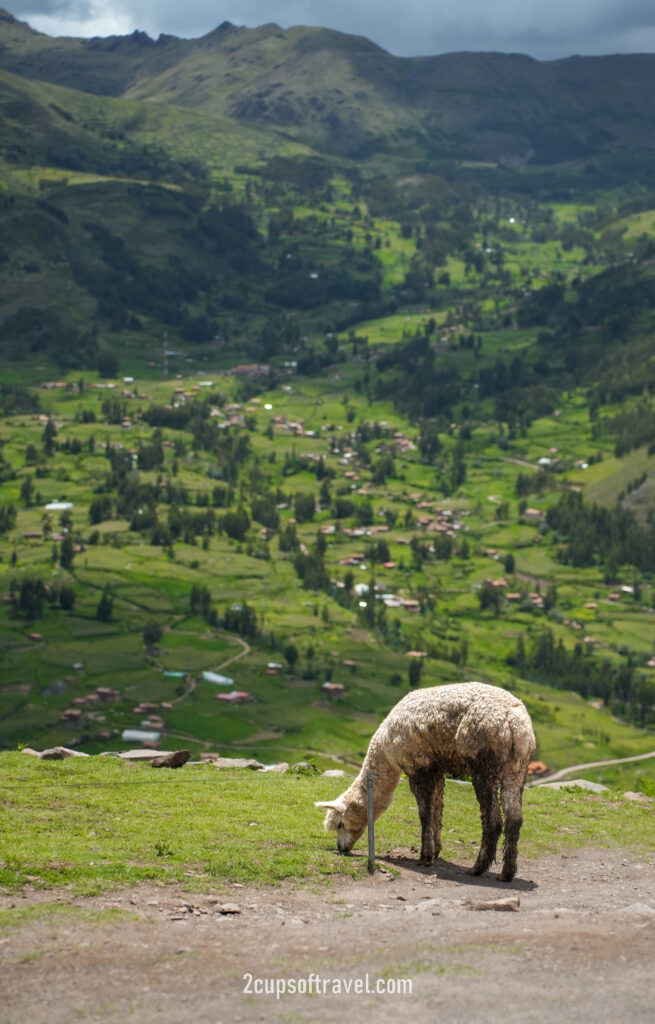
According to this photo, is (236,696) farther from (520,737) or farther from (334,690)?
(520,737)

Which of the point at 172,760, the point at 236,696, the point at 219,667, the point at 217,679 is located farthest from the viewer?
the point at 219,667

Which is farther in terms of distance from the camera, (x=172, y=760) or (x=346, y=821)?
(x=172, y=760)

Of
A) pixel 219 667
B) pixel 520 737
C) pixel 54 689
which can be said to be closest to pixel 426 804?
pixel 520 737

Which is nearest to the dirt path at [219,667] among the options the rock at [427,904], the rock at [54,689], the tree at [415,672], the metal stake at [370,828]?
the rock at [54,689]

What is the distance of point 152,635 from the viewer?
14862 centimetres

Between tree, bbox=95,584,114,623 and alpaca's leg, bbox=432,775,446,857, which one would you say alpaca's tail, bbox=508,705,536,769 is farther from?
tree, bbox=95,584,114,623

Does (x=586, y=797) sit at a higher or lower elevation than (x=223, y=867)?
lower

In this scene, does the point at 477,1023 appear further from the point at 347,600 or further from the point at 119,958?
the point at 347,600

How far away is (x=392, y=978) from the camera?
1620 cm

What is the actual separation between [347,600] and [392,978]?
16435cm

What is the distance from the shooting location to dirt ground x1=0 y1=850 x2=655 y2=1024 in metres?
15.2

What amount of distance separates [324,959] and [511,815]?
7.41m

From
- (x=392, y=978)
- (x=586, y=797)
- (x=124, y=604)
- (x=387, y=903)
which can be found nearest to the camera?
(x=392, y=978)

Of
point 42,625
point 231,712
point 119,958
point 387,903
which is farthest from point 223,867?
point 42,625
